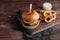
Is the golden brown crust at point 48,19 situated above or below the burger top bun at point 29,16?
below

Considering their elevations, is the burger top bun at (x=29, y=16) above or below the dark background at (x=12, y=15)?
above

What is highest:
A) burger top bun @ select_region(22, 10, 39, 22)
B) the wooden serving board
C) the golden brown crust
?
burger top bun @ select_region(22, 10, 39, 22)

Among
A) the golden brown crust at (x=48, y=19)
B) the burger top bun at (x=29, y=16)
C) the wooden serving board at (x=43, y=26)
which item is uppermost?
the burger top bun at (x=29, y=16)

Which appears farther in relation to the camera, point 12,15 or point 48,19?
point 12,15

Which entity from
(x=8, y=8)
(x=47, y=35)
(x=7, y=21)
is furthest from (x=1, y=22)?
(x=47, y=35)

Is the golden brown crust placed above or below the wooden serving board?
above

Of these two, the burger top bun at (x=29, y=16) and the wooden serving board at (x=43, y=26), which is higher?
the burger top bun at (x=29, y=16)

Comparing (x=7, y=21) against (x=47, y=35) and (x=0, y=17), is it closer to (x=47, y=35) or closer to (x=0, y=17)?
(x=0, y=17)

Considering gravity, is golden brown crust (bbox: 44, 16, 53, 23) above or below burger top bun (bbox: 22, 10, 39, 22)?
below

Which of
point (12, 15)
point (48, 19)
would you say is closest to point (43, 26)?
point (48, 19)

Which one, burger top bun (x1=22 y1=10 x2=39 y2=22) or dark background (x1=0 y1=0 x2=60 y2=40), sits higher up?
burger top bun (x1=22 y1=10 x2=39 y2=22)

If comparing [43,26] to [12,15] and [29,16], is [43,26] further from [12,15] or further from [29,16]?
[12,15]
